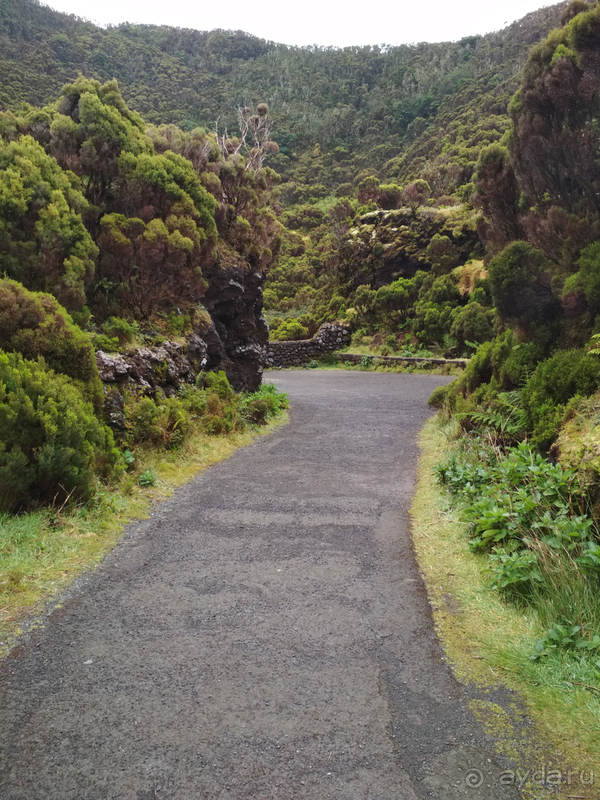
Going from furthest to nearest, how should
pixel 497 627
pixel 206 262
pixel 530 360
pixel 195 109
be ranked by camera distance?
pixel 195 109
pixel 206 262
pixel 530 360
pixel 497 627

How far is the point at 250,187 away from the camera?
1499cm

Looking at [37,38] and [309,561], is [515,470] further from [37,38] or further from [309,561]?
[37,38]

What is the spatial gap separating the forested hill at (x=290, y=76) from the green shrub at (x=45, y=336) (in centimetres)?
4251

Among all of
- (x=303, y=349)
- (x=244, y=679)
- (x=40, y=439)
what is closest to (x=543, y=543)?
(x=244, y=679)

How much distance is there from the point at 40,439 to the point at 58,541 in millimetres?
1022

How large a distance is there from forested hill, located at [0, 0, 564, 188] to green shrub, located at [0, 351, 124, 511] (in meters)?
43.5

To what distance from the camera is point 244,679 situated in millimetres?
3096

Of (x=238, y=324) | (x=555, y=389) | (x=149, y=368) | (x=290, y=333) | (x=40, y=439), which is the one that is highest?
(x=238, y=324)

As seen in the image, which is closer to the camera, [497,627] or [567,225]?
[497,627]

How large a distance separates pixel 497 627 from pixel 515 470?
1.86 m

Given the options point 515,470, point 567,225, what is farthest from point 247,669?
point 567,225

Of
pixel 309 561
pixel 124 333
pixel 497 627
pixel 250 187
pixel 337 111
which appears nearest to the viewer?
pixel 497 627

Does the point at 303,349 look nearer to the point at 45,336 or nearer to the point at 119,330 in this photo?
the point at 119,330

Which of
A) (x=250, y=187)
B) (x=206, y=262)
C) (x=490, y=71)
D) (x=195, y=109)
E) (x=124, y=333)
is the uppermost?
(x=490, y=71)
